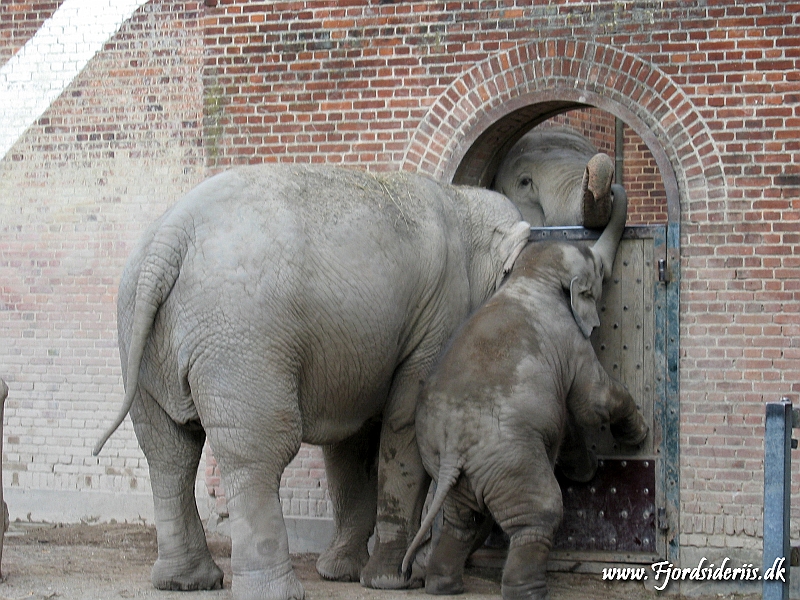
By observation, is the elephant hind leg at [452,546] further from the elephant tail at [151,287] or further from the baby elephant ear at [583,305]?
the elephant tail at [151,287]

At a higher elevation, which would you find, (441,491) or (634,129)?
(634,129)

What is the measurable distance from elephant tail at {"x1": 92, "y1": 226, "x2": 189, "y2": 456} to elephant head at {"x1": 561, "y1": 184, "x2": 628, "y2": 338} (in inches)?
88.7

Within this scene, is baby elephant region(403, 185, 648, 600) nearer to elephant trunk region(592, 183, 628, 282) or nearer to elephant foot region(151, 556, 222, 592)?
elephant trunk region(592, 183, 628, 282)

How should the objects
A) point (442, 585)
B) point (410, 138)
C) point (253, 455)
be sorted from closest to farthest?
point (253, 455), point (442, 585), point (410, 138)

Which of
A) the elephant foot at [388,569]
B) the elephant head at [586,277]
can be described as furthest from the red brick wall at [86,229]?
the elephant head at [586,277]

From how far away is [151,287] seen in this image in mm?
6059

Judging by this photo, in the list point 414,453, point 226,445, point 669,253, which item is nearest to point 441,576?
point 414,453

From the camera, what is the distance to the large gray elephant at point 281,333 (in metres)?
6.00

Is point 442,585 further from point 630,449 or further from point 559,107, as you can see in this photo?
point 559,107

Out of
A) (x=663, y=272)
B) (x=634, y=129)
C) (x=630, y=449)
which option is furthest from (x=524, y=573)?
(x=634, y=129)

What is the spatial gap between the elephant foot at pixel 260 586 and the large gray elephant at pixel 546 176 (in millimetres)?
3171

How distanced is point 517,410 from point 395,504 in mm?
929

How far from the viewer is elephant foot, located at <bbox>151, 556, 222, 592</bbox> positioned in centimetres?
656

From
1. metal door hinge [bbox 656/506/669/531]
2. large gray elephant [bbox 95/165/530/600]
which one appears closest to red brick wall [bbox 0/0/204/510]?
large gray elephant [bbox 95/165/530/600]
